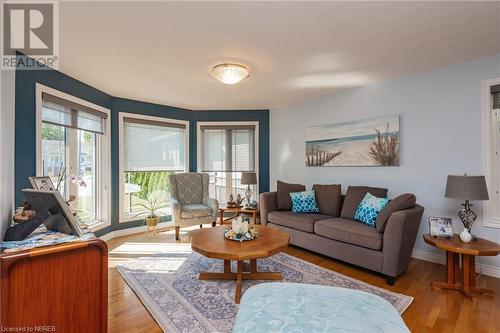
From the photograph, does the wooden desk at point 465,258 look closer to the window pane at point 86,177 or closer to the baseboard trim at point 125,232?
the baseboard trim at point 125,232

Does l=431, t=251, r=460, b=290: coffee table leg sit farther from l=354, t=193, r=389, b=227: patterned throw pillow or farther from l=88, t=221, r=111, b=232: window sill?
l=88, t=221, r=111, b=232: window sill

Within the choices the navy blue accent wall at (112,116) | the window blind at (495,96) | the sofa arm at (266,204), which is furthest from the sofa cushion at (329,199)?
the window blind at (495,96)

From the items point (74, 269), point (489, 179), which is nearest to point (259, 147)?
point (489, 179)

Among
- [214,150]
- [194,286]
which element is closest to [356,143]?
[214,150]

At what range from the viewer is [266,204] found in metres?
3.99

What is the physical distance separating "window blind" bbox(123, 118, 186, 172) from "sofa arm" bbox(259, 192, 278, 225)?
1.99 metres

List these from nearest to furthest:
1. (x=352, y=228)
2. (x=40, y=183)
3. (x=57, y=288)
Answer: (x=57, y=288) → (x=40, y=183) → (x=352, y=228)

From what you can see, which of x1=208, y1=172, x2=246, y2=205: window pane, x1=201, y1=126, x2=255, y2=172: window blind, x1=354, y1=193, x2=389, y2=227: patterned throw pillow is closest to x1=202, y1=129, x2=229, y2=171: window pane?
x1=201, y1=126, x2=255, y2=172: window blind

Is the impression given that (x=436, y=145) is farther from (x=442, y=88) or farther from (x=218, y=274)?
(x=218, y=274)

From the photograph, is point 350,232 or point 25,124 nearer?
point 25,124

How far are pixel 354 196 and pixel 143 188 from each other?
3758 millimetres

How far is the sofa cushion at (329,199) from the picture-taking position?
143 inches

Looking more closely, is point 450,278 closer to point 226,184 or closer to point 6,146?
point 226,184

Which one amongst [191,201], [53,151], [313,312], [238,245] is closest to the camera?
[313,312]
